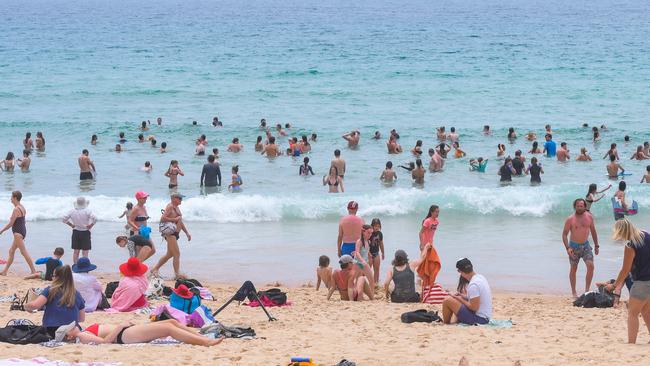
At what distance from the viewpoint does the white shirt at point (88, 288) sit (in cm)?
1081

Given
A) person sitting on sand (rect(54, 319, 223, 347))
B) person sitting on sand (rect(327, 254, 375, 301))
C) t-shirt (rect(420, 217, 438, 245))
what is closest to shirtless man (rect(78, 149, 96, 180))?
t-shirt (rect(420, 217, 438, 245))

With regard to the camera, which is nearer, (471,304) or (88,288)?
(471,304)

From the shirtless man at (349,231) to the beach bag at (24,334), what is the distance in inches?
192

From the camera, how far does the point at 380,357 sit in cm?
874

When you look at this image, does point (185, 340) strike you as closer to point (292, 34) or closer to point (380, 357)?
point (380, 357)

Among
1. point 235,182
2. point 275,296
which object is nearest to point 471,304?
point 275,296

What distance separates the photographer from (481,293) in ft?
33.1

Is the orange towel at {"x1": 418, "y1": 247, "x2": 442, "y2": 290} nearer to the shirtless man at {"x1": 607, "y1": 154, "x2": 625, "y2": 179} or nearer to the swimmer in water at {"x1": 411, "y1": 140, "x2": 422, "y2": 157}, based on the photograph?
the shirtless man at {"x1": 607, "y1": 154, "x2": 625, "y2": 179}

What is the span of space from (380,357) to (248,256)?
695 centimetres

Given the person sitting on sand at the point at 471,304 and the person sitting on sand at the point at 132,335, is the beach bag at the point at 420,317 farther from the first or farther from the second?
the person sitting on sand at the point at 132,335

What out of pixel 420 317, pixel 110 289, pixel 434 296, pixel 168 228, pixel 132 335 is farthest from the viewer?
pixel 168 228

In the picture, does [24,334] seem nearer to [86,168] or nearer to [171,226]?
[171,226]

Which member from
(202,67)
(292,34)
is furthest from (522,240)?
(292,34)

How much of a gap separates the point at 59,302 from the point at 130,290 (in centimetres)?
209
